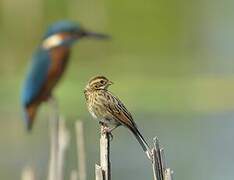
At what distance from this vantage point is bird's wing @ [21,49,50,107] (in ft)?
22.0

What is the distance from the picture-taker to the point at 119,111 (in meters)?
3.81

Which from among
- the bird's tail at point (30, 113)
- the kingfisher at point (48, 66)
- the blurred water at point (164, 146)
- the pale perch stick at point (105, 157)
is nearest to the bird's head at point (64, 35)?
the kingfisher at point (48, 66)

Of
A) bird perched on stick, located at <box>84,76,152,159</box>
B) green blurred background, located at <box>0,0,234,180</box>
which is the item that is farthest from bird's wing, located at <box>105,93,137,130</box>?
green blurred background, located at <box>0,0,234,180</box>

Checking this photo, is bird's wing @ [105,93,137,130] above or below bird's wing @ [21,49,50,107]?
below

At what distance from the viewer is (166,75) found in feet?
36.3

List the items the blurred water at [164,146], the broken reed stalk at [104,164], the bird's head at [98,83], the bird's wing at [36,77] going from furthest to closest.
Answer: the blurred water at [164,146], the bird's wing at [36,77], the bird's head at [98,83], the broken reed stalk at [104,164]

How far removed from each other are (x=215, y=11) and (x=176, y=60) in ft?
4.87

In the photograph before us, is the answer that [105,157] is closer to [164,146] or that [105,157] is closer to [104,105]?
[104,105]

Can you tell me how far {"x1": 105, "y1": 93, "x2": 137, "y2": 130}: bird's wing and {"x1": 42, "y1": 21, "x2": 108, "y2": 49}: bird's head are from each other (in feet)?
10.5

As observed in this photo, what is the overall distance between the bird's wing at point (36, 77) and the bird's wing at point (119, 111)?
2819 millimetres

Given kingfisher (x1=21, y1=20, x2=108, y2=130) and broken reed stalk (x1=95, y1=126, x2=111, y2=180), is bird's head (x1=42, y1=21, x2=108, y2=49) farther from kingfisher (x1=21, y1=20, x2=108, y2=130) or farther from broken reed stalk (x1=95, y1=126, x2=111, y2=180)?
broken reed stalk (x1=95, y1=126, x2=111, y2=180)

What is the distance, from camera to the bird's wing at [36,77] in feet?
22.0

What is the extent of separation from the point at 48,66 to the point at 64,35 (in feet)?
1.13

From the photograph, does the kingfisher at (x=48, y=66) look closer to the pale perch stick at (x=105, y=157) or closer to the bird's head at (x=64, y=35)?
the bird's head at (x=64, y=35)
